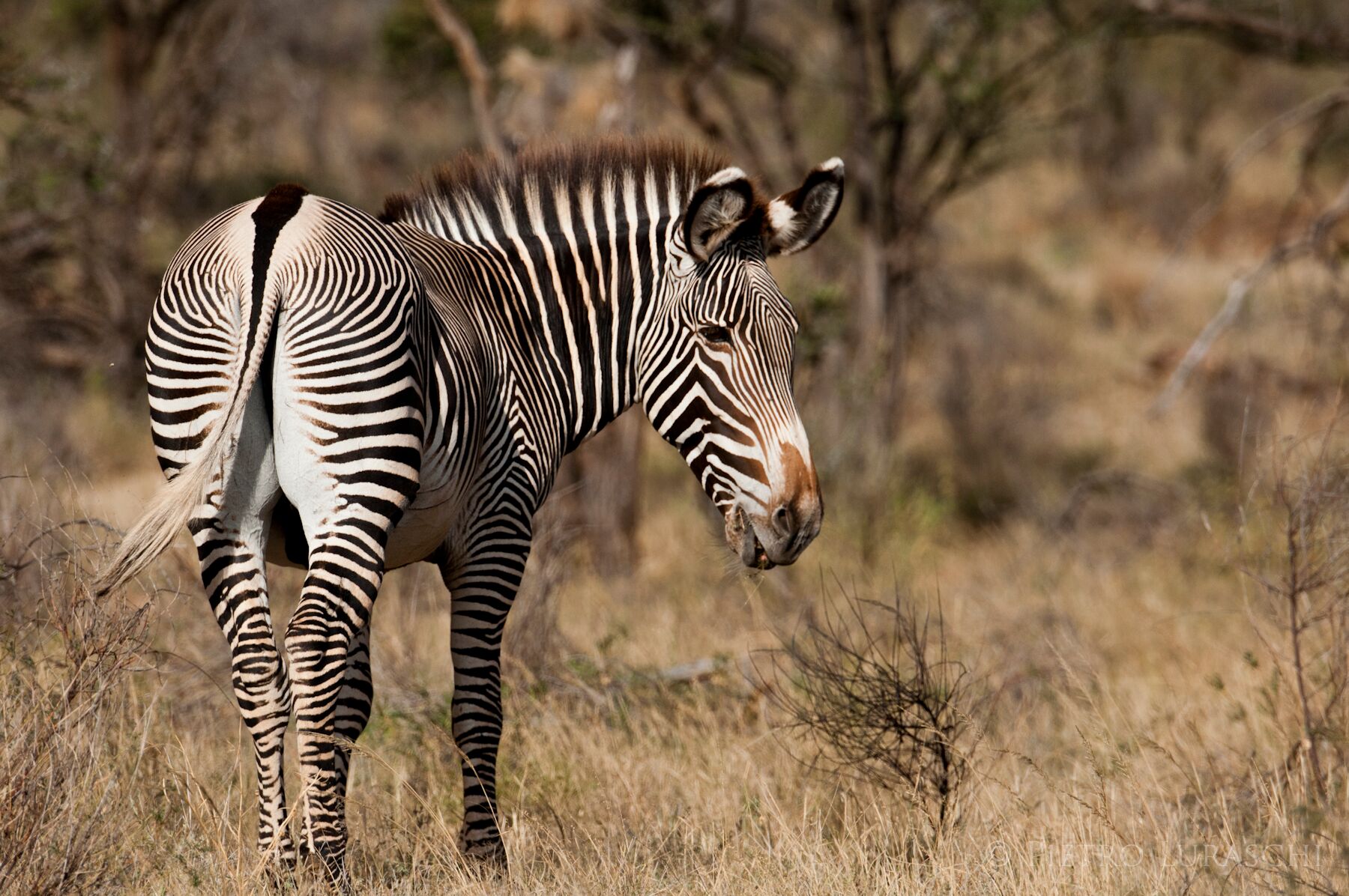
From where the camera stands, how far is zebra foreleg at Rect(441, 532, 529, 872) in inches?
172

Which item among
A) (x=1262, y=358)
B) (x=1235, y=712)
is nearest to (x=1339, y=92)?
(x=1235, y=712)

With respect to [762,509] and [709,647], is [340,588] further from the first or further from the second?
[709,647]

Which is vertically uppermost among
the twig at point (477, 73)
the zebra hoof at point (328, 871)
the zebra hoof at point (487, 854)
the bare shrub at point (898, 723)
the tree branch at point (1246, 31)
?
the tree branch at point (1246, 31)

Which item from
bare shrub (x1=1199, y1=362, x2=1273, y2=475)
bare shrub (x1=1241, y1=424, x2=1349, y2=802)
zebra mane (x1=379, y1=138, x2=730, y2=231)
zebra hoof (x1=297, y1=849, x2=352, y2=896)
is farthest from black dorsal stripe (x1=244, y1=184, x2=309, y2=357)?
bare shrub (x1=1199, y1=362, x2=1273, y2=475)

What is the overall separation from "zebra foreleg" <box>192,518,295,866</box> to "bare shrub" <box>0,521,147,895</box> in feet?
0.81

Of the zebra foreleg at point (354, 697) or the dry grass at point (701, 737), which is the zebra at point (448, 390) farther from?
the dry grass at point (701, 737)

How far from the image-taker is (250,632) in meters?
3.80

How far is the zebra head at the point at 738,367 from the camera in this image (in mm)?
4273

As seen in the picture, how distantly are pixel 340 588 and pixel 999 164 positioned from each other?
36.5 feet

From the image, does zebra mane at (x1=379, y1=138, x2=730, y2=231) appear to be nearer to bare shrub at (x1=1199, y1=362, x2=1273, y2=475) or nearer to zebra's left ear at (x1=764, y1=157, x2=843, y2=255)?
zebra's left ear at (x1=764, y1=157, x2=843, y2=255)

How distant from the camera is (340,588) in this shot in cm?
374

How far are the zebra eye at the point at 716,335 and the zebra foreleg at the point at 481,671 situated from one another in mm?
901

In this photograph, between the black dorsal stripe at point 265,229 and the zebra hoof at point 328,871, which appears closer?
the black dorsal stripe at point 265,229

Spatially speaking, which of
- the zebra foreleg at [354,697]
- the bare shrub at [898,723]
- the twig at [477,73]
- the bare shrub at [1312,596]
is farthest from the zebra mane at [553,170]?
the twig at [477,73]
